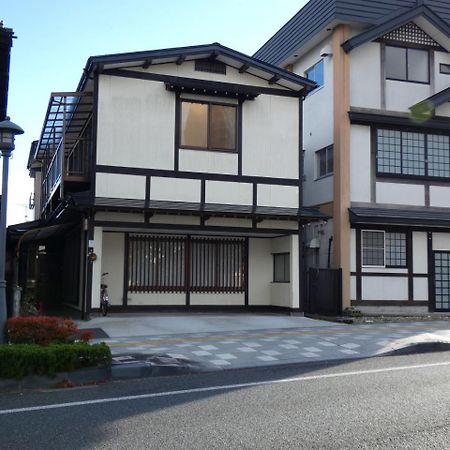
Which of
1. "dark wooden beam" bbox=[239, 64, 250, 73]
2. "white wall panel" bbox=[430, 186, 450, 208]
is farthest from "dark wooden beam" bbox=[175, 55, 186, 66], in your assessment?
"white wall panel" bbox=[430, 186, 450, 208]

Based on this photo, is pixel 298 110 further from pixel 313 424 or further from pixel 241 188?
pixel 313 424

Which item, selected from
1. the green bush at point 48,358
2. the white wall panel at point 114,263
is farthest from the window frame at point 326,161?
the green bush at point 48,358

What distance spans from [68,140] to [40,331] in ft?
41.7

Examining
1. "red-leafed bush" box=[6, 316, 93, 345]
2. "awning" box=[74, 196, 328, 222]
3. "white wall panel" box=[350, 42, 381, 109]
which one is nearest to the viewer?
"red-leafed bush" box=[6, 316, 93, 345]

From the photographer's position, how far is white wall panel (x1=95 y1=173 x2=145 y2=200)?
1527cm

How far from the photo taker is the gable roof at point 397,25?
18500 millimetres

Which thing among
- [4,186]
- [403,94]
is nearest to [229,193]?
[403,94]

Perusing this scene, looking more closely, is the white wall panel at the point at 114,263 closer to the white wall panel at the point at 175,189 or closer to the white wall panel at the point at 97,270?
the white wall panel at the point at 97,270

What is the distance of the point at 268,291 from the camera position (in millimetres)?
18250

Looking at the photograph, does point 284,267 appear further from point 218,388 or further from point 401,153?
point 218,388

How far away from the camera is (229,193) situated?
16.5 m

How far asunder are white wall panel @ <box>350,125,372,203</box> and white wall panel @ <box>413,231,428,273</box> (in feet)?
7.28

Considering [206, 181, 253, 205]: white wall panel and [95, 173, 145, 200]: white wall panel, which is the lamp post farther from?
[206, 181, 253, 205]: white wall panel

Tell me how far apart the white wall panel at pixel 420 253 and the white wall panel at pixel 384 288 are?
2.11 ft
